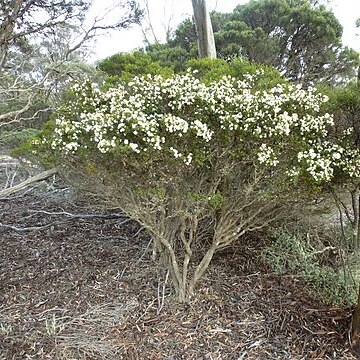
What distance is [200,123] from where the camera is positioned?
2.37 metres

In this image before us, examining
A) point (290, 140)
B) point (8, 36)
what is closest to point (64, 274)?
point (290, 140)

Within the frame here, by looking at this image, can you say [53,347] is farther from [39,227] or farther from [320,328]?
[39,227]

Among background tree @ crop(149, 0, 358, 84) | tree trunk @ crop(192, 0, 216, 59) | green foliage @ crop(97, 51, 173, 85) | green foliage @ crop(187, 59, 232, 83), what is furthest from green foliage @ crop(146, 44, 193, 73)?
green foliage @ crop(187, 59, 232, 83)

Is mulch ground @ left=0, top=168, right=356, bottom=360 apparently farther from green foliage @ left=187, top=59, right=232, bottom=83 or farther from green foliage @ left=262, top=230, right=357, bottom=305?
green foliage @ left=187, top=59, right=232, bottom=83

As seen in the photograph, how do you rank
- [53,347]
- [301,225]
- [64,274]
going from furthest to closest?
[301,225] < [64,274] < [53,347]

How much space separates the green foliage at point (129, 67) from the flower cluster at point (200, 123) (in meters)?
0.47

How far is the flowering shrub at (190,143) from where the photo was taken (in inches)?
92.2

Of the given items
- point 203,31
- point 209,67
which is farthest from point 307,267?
point 203,31

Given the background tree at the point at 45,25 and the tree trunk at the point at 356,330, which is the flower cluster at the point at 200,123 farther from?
the background tree at the point at 45,25

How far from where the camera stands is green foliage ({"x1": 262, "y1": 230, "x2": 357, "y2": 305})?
125 inches

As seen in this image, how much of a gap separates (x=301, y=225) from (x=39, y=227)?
298 centimetres

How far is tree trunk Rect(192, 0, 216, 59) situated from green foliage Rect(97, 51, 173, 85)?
1435mm

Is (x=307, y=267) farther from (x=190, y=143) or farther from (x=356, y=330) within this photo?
(x=190, y=143)

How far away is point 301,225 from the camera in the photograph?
388cm
